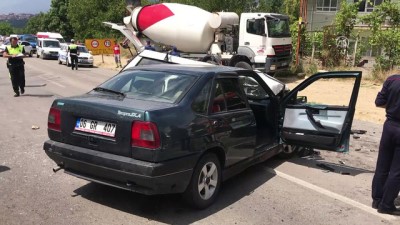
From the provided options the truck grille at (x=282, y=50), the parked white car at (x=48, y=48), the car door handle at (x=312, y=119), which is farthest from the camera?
the parked white car at (x=48, y=48)

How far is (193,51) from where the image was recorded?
60.9ft

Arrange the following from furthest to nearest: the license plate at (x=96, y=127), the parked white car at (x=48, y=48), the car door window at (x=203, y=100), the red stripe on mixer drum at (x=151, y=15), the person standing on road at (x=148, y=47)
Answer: the parked white car at (x=48, y=48) → the red stripe on mixer drum at (x=151, y=15) → the person standing on road at (x=148, y=47) → the car door window at (x=203, y=100) → the license plate at (x=96, y=127)

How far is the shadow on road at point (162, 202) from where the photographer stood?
4.45 metres

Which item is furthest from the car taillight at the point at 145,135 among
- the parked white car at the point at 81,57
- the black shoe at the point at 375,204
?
the parked white car at the point at 81,57

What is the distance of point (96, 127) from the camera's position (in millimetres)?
4340

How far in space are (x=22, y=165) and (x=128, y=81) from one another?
2.15 meters

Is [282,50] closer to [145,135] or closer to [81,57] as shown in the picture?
[81,57]

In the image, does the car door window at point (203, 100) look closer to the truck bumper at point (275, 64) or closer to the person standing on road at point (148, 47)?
the person standing on road at point (148, 47)

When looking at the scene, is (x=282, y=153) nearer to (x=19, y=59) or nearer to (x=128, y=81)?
(x=128, y=81)

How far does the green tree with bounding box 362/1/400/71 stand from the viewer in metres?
19.5

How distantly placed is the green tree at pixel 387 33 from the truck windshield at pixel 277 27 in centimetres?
465

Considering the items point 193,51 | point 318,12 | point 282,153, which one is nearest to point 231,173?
point 282,153

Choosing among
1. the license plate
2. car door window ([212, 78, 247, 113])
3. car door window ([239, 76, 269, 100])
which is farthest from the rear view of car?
car door window ([239, 76, 269, 100])

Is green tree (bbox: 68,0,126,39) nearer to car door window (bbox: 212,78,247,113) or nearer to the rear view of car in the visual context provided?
car door window (bbox: 212,78,247,113)
